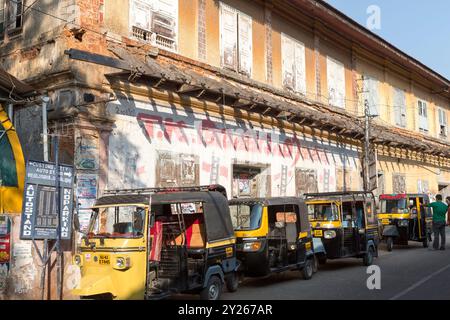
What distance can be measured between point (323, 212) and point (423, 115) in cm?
2106

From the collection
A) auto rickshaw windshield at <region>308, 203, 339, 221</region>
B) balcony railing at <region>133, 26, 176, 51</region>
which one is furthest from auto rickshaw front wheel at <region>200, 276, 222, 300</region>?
balcony railing at <region>133, 26, 176, 51</region>

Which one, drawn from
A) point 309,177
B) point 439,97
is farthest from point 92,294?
point 439,97

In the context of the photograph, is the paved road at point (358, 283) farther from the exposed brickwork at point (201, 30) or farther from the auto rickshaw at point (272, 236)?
the exposed brickwork at point (201, 30)

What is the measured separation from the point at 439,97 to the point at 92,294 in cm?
3270

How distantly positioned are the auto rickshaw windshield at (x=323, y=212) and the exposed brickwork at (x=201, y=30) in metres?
5.68

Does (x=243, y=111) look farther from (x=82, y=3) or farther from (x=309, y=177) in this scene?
(x=82, y=3)

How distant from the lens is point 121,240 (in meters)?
7.86

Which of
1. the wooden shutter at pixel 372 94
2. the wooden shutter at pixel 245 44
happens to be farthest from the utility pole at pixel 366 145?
the wooden shutter at pixel 245 44

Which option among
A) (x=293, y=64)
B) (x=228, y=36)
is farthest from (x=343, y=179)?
(x=228, y=36)

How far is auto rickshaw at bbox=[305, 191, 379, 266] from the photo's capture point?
13.1 meters

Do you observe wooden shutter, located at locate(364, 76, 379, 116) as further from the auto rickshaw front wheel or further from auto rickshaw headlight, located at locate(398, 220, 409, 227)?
the auto rickshaw front wheel

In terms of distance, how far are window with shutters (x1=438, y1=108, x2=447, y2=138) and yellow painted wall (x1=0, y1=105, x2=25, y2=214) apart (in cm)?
3093

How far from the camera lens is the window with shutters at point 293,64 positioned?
62.0 ft

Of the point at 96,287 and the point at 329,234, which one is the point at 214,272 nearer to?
the point at 96,287
